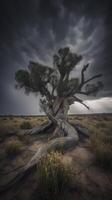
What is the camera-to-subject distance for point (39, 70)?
11.4 m

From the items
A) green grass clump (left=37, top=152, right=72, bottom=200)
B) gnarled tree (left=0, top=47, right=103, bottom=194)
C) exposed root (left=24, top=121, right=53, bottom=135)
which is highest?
gnarled tree (left=0, top=47, right=103, bottom=194)

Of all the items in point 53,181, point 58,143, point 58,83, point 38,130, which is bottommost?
point 53,181

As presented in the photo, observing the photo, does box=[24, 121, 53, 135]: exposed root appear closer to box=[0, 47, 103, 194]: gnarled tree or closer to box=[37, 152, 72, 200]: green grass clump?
box=[0, 47, 103, 194]: gnarled tree

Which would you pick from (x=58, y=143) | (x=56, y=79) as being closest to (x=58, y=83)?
(x=56, y=79)

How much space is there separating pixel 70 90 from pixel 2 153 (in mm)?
8171

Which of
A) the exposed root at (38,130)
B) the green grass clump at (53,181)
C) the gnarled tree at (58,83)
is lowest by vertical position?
the green grass clump at (53,181)

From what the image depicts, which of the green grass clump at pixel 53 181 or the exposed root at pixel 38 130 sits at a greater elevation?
the exposed root at pixel 38 130

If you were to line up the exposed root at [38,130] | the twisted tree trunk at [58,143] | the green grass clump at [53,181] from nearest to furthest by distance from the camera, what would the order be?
the green grass clump at [53,181] → the twisted tree trunk at [58,143] → the exposed root at [38,130]

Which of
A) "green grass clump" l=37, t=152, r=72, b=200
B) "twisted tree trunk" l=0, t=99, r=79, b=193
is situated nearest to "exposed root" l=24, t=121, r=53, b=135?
"twisted tree trunk" l=0, t=99, r=79, b=193

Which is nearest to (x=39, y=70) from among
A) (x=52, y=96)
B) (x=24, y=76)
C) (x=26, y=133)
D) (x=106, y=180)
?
(x=24, y=76)

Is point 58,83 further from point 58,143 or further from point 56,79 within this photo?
point 58,143

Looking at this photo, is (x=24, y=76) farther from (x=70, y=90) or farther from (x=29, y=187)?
(x=29, y=187)

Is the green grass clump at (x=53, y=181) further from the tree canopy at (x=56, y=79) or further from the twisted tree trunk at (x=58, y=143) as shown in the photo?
the tree canopy at (x=56, y=79)

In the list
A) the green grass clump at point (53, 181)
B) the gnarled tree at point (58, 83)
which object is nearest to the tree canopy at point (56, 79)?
the gnarled tree at point (58, 83)
